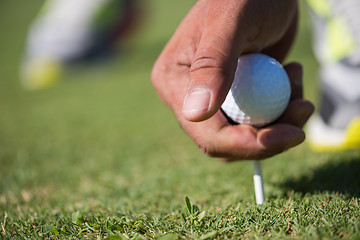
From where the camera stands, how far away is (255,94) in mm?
1437

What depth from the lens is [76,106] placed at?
5.09m

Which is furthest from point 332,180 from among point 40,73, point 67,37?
point 67,37

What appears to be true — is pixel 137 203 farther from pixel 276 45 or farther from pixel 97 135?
pixel 97 135

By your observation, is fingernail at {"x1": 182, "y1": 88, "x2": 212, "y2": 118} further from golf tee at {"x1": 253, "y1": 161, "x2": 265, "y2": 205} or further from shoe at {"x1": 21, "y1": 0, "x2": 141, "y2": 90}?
shoe at {"x1": 21, "y1": 0, "x2": 141, "y2": 90}

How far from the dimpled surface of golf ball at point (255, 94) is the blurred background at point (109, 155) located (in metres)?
0.45

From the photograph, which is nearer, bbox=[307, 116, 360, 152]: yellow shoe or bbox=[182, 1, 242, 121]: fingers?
bbox=[182, 1, 242, 121]: fingers

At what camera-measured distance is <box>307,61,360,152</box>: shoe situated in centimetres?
228

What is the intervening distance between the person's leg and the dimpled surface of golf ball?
3.35 feet

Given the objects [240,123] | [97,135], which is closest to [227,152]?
[240,123]

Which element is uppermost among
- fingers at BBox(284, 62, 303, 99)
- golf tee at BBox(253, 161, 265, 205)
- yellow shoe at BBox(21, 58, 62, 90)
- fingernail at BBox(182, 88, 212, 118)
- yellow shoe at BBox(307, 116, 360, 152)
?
fingernail at BBox(182, 88, 212, 118)

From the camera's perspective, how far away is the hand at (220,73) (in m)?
1.12

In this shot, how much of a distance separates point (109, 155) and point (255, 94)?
5.83ft

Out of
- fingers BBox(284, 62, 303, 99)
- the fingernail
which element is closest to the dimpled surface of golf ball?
fingers BBox(284, 62, 303, 99)

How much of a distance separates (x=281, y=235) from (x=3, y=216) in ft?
4.37
